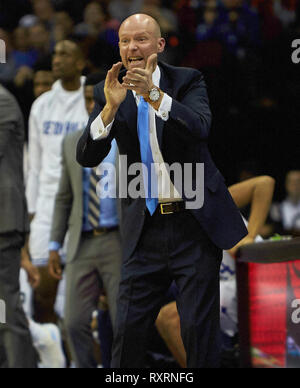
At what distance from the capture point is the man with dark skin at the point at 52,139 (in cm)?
524

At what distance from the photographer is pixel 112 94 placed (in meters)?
2.71

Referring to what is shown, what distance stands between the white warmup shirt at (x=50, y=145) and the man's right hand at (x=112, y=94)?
2.45 meters

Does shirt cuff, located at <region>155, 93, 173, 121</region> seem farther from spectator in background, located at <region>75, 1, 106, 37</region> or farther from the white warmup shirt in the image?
spectator in background, located at <region>75, 1, 106, 37</region>

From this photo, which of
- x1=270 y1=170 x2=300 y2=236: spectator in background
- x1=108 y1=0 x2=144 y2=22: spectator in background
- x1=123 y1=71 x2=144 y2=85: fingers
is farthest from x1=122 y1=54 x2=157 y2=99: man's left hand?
x1=108 y1=0 x2=144 y2=22: spectator in background

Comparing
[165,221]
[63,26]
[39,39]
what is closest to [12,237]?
[165,221]

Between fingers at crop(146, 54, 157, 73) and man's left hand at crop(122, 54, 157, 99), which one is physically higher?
fingers at crop(146, 54, 157, 73)

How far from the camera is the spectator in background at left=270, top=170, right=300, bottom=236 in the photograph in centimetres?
653

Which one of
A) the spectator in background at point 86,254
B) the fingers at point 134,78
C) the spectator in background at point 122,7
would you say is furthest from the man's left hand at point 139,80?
the spectator in background at point 122,7

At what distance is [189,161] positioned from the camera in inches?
114

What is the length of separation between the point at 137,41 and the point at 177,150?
43cm

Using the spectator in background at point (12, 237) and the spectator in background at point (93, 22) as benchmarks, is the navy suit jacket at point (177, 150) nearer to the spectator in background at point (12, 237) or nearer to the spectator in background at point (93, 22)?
the spectator in background at point (12, 237)

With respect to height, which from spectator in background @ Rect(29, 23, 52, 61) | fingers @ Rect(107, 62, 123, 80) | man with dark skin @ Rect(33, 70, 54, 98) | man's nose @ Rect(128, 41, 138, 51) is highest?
spectator in background @ Rect(29, 23, 52, 61)

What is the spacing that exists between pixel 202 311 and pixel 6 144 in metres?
1.54

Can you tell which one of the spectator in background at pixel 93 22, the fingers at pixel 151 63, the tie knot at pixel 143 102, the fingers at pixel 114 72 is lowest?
the tie knot at pixel 143 102
